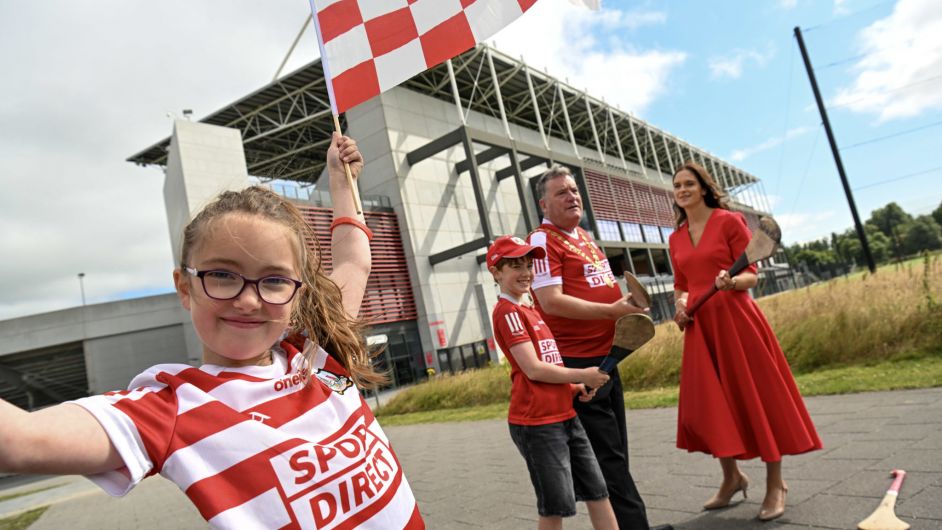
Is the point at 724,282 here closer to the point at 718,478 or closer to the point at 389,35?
the point at 718,478

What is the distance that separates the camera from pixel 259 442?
111 centimetres

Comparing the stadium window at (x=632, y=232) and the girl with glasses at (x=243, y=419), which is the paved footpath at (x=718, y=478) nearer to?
the girl with glasses at (x=243, y=419)

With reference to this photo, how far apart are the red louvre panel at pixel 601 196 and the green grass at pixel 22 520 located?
29.6m

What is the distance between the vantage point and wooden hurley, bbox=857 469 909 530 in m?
2.36

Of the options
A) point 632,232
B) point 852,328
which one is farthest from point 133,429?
point 632,232

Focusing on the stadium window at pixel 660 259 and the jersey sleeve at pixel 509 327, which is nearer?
the jersey sleeve at pixel 509 327

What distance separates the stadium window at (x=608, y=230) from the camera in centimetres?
3462

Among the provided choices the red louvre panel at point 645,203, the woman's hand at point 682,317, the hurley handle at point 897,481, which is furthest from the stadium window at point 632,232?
the hurley handle at point 897,481

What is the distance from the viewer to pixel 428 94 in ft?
97.7

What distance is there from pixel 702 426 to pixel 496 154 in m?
26.2

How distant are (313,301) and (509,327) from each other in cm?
119

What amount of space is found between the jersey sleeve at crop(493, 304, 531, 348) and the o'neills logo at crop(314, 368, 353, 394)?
118cm

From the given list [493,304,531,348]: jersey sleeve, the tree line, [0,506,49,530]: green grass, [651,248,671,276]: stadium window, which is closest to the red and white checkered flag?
[493,304,531,348]: jersey sleeve

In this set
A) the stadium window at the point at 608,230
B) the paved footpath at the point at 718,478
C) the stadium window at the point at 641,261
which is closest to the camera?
the paved footpath at the point at 718,478
